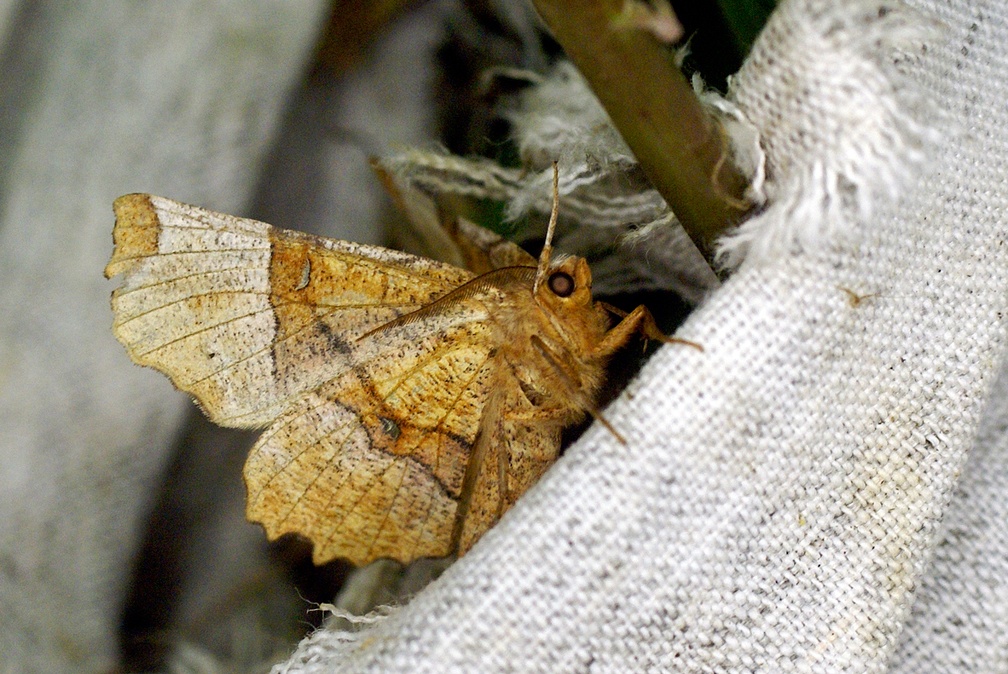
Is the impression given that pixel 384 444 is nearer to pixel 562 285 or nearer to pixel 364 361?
pixel 364 361

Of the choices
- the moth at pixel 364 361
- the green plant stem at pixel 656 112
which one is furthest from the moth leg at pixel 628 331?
the green plant stem at pixel 656 112

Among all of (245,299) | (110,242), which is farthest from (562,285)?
(110,242)

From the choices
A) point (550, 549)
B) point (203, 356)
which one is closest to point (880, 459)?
point (550, 549)

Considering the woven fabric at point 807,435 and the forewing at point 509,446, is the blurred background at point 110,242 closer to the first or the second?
the forewing at point 509,446

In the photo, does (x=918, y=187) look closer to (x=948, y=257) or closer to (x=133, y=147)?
(x=948, y=257)

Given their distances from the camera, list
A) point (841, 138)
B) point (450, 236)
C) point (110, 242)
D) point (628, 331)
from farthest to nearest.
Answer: point (110, 242), point (450, 236), point (628, 331), point (841, 138)

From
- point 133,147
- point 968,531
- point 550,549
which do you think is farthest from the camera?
point 133,147

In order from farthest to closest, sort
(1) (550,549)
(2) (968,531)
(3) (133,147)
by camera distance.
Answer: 1. (3) (133,147)
2. (2) (968,531)
3. (1) (550,549)
